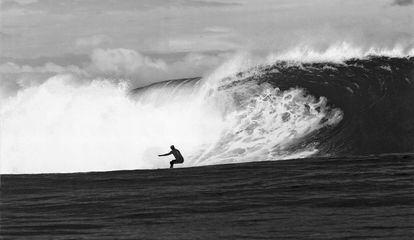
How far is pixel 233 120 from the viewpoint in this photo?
89.8 feet

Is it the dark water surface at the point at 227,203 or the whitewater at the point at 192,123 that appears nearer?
the dark water surface at the point at 227,203

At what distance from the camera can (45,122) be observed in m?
30.8

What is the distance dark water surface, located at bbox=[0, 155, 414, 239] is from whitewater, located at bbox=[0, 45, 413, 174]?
477 cm

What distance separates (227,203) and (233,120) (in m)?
12.9

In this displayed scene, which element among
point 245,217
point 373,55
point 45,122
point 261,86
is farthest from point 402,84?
point 245,217

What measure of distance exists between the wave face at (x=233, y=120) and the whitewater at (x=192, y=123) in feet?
0.13

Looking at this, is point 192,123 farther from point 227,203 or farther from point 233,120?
point 227,203

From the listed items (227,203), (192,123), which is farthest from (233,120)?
(227,203)

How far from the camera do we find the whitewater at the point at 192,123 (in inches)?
1019

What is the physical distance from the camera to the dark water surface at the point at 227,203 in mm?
11875

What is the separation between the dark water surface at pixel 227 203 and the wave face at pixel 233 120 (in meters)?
4.13

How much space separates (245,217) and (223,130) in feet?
46.1

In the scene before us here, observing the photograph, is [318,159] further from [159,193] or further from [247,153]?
[159,193]

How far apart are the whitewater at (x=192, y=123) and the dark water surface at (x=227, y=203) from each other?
4771 mm
